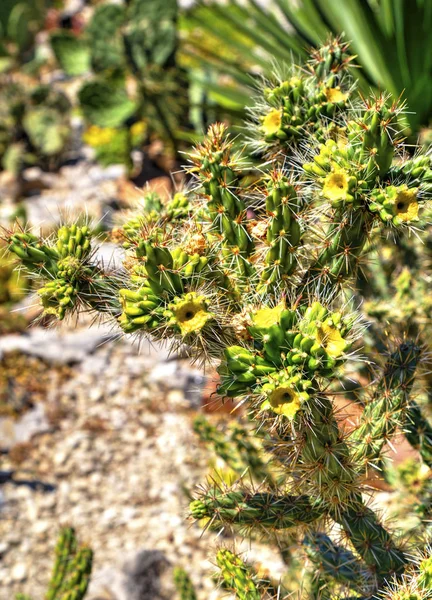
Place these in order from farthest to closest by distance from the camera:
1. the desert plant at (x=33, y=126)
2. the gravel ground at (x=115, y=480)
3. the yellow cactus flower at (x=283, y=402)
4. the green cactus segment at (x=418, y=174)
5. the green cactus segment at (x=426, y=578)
Result: the desert plant at (x=33, y=126), the gravel ground at (x=115, y=480), the green cactus segment at (x=418, y=174), the green cactus segment at (x=426, y=578), the yellow cactus flower at (x=283, y=402)

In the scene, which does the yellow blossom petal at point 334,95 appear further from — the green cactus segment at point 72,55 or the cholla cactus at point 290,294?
the green cactus segment at point 72,55

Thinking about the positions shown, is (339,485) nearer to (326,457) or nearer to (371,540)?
(326,457)

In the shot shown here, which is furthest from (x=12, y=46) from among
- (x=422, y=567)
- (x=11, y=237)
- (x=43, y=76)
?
(x=422, y=567)

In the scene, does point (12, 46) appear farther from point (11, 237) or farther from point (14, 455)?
point (11, 237)

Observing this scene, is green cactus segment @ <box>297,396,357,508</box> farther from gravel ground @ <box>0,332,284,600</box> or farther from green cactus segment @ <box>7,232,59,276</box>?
gravel ground @ <box>0,332,284,600</box>

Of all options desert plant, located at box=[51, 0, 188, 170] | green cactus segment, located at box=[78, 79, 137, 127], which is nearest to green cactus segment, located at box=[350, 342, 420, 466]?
desert plant, located at box=[51, 0, 188, 170]

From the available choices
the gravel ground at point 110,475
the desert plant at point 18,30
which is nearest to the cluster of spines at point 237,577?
the gravel ground at point 110,475
